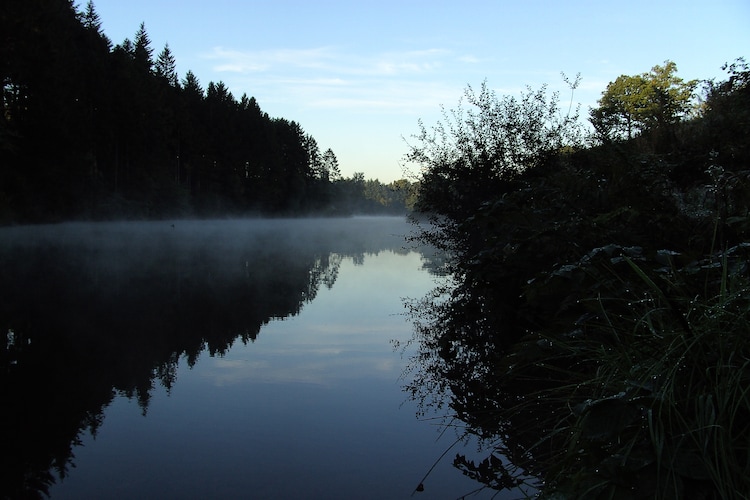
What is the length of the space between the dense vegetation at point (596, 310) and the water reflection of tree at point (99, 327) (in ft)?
9.13

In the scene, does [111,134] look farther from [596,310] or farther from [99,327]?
[596,310]

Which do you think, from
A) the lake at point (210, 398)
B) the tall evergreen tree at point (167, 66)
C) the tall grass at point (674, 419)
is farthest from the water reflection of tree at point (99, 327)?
the tall evergreen tree at point (167, 66)

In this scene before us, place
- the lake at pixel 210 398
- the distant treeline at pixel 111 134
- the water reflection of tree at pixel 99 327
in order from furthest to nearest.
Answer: the distant treeline at pixel 111 134 → the water reflection of tree at pixel 99 327 → the lake at pixel 210 398

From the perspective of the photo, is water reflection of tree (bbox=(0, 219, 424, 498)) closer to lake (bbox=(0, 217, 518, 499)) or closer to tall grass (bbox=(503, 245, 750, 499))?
lake (bbox=(0, 217, 518, 499))

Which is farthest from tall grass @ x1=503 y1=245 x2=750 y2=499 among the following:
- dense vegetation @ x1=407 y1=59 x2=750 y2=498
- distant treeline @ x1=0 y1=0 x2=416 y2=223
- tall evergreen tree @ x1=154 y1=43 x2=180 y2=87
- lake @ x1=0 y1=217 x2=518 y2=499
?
tall evergreen tree @ x1=154 y1=43 x2=180 y2=87

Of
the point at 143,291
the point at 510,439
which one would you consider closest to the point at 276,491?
the point at 510,439

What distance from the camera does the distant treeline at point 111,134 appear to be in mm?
37125

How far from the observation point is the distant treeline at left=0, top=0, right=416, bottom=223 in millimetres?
37125

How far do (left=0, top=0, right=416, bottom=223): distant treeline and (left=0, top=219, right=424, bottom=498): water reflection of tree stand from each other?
15.8 feet

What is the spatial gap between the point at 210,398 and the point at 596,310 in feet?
11.8

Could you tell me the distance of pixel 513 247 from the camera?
6.48m

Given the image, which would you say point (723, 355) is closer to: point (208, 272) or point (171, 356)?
point (171, 356)

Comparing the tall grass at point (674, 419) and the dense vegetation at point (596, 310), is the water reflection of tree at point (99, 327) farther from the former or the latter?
the tall grass at point (674, 419)

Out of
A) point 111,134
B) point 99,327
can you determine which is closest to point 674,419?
point 99,327
